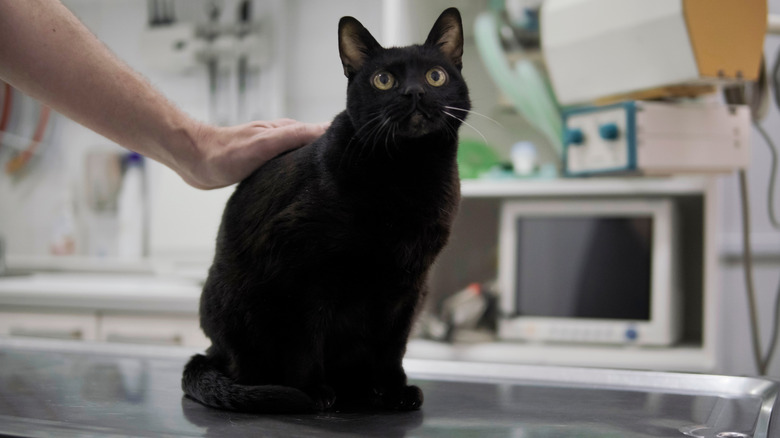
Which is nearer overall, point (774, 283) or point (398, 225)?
point (398, 225)

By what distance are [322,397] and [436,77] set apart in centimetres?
33

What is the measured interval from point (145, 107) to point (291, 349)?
1.16 feet

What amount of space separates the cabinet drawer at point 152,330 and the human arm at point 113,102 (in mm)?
931

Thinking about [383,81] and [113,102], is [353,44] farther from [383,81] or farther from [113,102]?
[113,102]

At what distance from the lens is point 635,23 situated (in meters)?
1.15

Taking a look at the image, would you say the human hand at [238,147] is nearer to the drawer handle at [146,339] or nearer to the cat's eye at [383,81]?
the cat's eye at [383,81]

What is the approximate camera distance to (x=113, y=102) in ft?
2.47

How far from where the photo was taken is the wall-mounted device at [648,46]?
1.07 meters

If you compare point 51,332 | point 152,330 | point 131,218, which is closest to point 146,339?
point 152,330

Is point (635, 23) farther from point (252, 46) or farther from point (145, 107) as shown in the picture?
point (252, 46)

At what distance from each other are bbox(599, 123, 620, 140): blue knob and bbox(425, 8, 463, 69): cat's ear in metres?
0.72

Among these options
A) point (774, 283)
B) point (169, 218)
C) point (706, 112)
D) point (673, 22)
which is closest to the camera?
point (673, 22)

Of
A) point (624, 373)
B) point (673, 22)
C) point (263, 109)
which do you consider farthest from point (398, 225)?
point (263, 109)

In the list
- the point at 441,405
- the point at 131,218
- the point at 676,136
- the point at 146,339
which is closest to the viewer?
the point at 441,405
